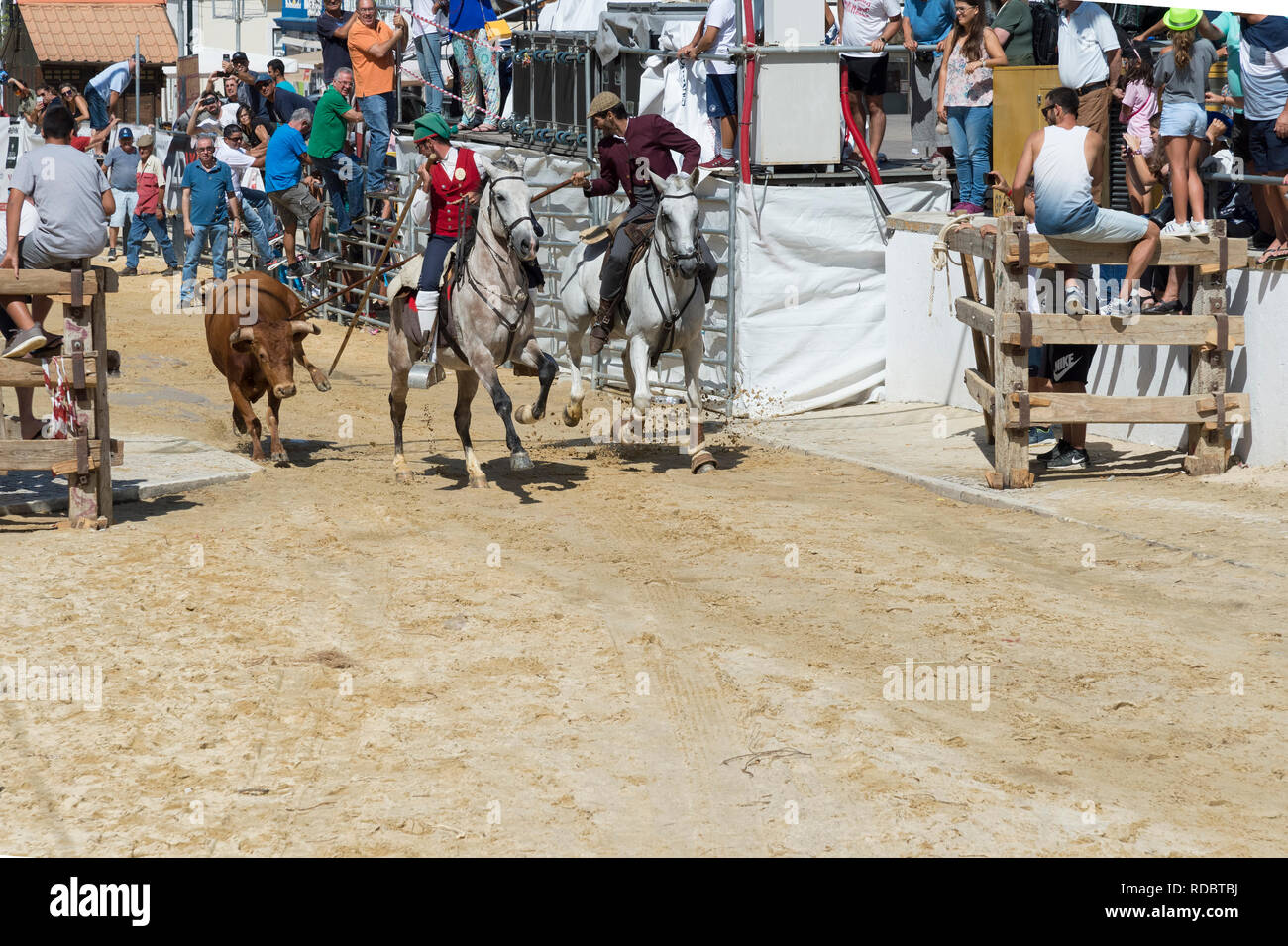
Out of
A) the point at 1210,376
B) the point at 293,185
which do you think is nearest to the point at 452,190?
the point at 1210,376

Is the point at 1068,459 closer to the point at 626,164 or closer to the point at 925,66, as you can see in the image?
the point at 626,164

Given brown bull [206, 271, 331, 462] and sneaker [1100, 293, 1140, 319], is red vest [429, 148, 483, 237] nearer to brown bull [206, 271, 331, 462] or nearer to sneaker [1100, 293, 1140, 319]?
brown bull [206, 271, 331, 462]

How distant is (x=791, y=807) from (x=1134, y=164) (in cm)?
912

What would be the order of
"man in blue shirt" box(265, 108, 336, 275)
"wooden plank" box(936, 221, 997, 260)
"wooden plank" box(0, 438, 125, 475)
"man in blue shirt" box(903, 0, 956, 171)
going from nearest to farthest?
"wooden plank" box(0, 438, 125, 475) < "wooden plank" box(936, 221, 997, 260) < "man in blue shirt" box(903, 0, 956, 171) < "man in blue shirt" box(265, 108, 336, 275)

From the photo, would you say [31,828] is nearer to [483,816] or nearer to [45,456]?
[483,816]

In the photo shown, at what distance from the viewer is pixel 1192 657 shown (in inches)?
311

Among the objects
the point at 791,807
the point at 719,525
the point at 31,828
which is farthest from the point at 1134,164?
the point at 31,828

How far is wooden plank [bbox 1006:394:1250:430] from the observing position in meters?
11.8

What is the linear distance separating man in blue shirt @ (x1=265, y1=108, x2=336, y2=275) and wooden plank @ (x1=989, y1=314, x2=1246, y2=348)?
13.0 metres

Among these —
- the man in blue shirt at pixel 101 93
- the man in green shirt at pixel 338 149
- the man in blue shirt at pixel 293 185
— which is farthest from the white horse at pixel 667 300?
the man in blue shirt at pixel 101 93

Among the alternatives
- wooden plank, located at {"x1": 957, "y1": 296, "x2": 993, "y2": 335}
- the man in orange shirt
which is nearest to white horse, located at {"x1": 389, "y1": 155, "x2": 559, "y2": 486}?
wooden plank, located at {"x1": 957, "y1": 296, "x2": 993, "y2": 335}

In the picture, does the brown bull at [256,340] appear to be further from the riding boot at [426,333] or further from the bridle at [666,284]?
the bridle at [666,284]

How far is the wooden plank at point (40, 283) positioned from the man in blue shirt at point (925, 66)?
922 cm

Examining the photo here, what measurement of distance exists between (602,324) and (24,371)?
5142mm
